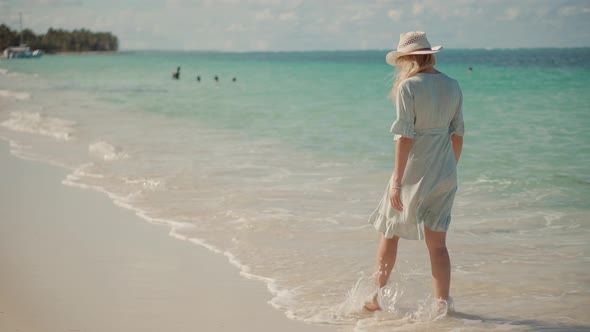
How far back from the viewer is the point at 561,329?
462 centimetres

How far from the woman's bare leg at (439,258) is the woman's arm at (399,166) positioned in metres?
0.26

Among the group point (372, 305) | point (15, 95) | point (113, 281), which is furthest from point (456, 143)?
point (15, 95)

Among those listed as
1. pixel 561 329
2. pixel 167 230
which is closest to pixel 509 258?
pixel 561 329

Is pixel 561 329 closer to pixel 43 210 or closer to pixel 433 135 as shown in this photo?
pixel 433 135

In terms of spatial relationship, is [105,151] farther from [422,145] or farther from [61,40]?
[61,40]

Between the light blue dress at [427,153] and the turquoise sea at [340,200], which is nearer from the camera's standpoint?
the light blue dress at [427,153]

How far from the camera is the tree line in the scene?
13388cm

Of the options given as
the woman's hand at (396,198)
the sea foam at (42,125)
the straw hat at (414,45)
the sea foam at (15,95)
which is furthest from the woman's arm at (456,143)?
the sea foam at (15,95)

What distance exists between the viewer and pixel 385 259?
15.0ft

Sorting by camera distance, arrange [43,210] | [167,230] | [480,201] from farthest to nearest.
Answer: [480,201] → [43,210] → [167,230]

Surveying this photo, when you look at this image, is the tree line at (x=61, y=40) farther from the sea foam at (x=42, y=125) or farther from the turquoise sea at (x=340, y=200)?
the turquoise sea at (x=340, y=200)

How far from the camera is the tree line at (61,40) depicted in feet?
439

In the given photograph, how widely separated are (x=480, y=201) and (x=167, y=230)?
3.89m

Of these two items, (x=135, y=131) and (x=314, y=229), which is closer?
(x=314, y=229)
